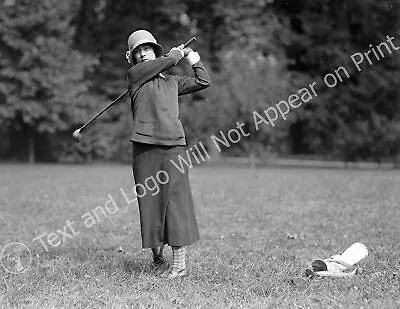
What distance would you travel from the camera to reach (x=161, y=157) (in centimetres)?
460

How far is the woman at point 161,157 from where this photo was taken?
4562 mm

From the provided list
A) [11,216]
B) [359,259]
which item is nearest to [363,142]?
[11,216]

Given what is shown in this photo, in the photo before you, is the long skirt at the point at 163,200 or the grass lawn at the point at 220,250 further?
the long skirt at the point at 163,200

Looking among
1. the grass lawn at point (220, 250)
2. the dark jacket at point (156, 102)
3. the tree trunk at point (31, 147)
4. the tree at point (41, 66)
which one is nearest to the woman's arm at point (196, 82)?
the dark jacket at point (156, 102)

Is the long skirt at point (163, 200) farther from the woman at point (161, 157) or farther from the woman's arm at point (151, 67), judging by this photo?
the woman's arm at point (151, 67)

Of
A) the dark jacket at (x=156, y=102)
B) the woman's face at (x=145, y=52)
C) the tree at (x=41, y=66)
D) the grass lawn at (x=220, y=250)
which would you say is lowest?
the grass lawn at (x=220, y=250)

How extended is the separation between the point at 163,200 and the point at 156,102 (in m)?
0.79

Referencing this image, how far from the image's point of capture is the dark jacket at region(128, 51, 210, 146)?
4.56 m

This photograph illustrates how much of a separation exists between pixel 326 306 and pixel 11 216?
5634 mm

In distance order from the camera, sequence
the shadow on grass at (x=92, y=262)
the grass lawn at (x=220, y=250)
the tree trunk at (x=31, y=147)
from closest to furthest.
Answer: the grass lawn at (x=220, y=250), the shadow on grass at (x=92, y=262), the tree trunk at (x=31, y=147)

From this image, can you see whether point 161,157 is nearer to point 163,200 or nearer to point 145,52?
point 163,200

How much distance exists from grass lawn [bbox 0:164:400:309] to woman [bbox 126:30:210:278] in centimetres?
33

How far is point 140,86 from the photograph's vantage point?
4691mm

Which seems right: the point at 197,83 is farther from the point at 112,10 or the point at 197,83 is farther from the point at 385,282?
the point at 112,10
